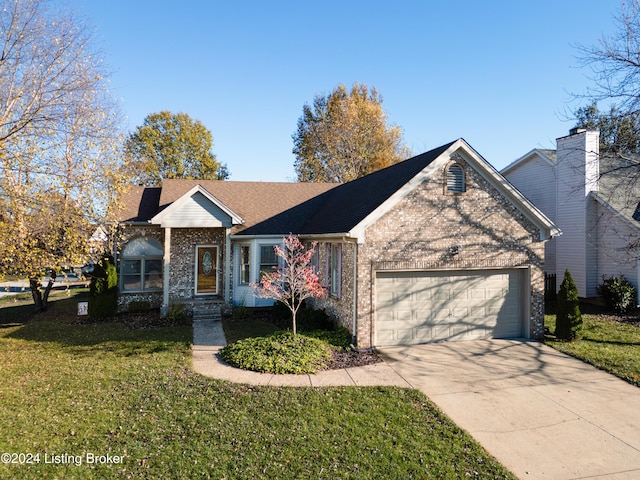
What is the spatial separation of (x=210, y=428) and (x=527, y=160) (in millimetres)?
22132

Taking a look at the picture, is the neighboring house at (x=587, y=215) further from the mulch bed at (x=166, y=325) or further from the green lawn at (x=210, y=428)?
the green lawn at (x=210, y=428)

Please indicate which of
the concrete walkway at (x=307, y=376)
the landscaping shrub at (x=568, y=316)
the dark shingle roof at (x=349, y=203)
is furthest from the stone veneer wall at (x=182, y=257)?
the landscaping shrub at (x=568, y=316)

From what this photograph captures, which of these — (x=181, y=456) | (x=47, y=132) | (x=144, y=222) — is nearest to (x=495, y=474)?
(x=181, y=456)

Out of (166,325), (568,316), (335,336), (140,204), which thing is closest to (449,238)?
(568,316)

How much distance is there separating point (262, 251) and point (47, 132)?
8.94m

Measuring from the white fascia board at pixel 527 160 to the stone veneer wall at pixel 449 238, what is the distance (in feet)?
32.3

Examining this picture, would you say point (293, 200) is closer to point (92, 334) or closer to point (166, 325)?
point (166, 325)

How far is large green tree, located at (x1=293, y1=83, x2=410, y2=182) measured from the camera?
37781mm

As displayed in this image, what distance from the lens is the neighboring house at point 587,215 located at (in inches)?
675

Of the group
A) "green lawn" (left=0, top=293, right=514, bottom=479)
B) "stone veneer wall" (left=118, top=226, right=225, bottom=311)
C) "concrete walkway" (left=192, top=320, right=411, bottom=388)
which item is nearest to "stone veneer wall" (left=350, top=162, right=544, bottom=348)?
"concrete walkway" (left=192, top=320, right=411, bottom=388)

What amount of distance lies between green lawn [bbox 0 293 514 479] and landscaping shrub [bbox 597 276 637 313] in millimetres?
12790

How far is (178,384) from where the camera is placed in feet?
29.1

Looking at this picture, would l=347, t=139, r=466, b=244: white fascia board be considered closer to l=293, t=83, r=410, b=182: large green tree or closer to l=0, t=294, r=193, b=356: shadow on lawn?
l=0, t=294, r=193, b=356: shadow on lawn

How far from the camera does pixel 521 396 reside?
8500 millimetres
